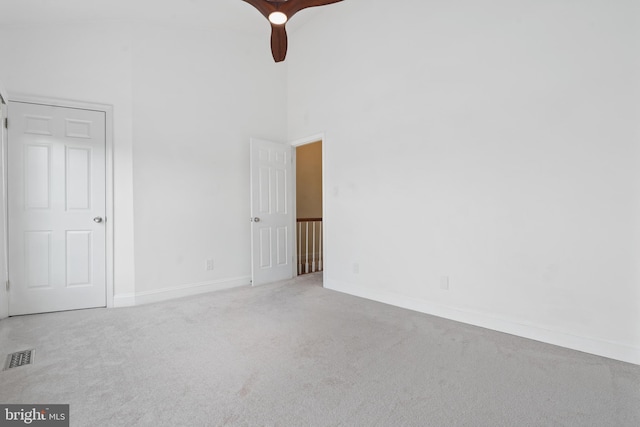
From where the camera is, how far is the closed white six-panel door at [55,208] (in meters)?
3.09

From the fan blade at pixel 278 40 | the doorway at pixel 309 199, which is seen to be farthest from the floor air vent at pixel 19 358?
the doorway at pixel 309 199

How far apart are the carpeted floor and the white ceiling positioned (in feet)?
9.29

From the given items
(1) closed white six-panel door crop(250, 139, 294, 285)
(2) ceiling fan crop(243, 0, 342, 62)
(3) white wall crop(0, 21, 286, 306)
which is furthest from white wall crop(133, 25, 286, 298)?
(2) ceiling fan crop(243, 0, 342, 62)

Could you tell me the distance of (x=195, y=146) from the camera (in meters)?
3.92

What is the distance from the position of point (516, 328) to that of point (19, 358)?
3680mm

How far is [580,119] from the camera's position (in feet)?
7.52

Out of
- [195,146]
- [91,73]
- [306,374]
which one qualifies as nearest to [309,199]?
[195,146]

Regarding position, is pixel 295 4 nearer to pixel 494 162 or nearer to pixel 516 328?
pixel 494 162

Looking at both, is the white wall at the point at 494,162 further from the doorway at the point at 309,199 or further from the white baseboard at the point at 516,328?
the doorway at the point at 309,199

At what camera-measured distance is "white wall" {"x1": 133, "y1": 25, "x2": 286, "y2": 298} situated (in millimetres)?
3576

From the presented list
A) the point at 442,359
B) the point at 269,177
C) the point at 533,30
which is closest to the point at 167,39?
the point at 269,177

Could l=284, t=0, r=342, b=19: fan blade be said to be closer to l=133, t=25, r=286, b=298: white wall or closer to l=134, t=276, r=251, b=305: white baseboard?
l=133, t=25, r=286, b=298: white wall

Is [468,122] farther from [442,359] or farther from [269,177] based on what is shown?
[269,177]

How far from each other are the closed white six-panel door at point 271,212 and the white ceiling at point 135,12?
1444 millimetres
